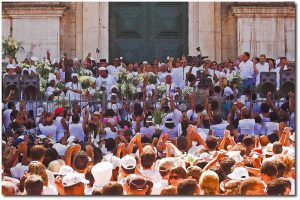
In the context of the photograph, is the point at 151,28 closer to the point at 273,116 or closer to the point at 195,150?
the point at 273,116

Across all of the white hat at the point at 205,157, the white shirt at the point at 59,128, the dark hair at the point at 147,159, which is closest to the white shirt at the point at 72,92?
the white shirt at the point at 59,128

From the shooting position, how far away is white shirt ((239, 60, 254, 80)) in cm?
2467

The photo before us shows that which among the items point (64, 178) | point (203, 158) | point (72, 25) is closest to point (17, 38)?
point (72, 25)

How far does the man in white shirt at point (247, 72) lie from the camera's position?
24.5 meters

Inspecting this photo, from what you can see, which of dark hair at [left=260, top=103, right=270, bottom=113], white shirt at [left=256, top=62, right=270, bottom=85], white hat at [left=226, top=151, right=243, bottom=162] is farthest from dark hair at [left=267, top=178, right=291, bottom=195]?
white shirt at [left=256, top=62, right=270, bottom=85]

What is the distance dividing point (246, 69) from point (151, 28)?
5.32 meters

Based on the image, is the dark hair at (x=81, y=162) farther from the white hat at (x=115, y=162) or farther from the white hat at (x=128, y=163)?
the white hat at (x=128, y=163)

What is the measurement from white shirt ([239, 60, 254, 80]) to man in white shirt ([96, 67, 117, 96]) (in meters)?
2.82

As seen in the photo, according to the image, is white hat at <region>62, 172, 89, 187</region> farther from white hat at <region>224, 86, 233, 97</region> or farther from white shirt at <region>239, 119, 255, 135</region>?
white hat at <region>224, 86, 233, 97</region>

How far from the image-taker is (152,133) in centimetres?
2067

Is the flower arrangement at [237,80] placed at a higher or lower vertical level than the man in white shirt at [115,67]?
lower

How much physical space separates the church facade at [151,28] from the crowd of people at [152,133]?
5.79 feet

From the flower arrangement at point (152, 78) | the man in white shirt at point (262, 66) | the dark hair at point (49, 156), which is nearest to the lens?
the dark hair at point (49, 156)

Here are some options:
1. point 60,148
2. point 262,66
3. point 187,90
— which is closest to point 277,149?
point 60,148
